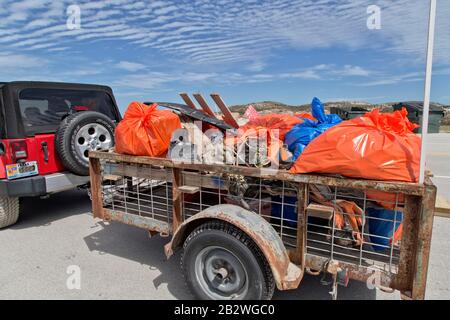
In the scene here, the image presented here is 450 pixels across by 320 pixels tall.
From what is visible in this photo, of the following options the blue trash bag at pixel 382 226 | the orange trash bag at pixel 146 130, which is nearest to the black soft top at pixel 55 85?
the orange trash bag at pixel 146 130

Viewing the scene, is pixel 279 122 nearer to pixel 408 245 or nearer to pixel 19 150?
pixel 408 245

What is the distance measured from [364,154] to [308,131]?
0.82 m

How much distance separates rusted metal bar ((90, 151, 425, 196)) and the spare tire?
153cm

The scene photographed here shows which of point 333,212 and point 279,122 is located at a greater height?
point 279,122

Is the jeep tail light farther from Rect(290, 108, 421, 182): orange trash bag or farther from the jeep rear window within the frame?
Rect(290, 108, 421, 182): orange trash bag

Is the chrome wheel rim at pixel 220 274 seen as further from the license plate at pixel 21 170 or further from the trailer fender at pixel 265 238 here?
the license plate at pixel 21 170

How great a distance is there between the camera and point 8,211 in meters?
4.44

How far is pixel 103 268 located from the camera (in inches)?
131

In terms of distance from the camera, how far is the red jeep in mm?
4129

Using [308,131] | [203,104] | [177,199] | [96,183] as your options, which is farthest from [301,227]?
[96,183]

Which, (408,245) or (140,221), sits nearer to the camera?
(408,245)

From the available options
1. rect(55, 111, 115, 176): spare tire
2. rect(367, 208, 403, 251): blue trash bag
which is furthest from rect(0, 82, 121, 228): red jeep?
rect(367, 208, 403, 251): blue trash bag
